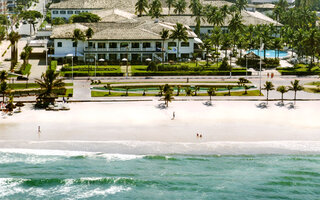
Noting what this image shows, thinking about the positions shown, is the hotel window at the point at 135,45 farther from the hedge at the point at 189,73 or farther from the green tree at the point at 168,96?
the green tree at the point at 168,96

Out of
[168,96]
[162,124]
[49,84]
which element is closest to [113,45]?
[49,84]

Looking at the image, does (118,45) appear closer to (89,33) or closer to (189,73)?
(89,33)

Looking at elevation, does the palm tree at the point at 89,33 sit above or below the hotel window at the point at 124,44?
above

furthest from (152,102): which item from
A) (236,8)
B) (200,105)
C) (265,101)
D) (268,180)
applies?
(236,8)

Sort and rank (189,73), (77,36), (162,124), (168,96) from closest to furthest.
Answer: (162,124) → (168,96) → (189,73) → (77,36)

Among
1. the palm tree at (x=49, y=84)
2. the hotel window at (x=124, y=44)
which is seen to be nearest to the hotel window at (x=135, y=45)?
the hotel window at (x=124, y=44)

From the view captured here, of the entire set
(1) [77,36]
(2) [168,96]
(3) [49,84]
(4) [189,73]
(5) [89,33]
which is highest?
(5) [89,33]

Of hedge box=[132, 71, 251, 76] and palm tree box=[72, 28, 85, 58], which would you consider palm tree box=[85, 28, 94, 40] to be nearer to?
palm tree box=[72, 28, 85, 58]

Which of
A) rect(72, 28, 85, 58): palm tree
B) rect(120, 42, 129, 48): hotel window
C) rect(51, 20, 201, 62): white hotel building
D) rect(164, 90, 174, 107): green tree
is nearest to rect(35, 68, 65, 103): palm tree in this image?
rect(164, 90, 174, 107): green tree
